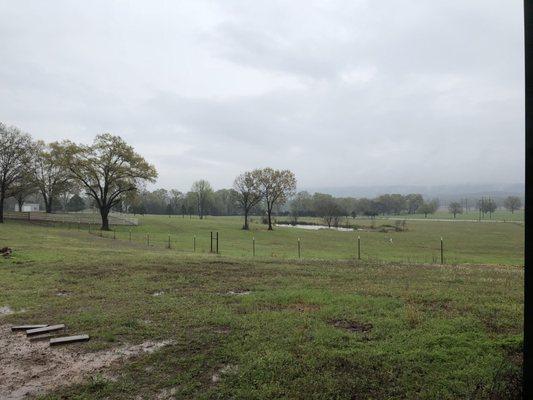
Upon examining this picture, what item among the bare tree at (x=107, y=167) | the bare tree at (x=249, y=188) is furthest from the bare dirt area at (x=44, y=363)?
the bare tree at (x=249, y=188)

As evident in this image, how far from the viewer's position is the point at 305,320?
7188mm

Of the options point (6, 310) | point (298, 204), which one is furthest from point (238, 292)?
point (298, 204)

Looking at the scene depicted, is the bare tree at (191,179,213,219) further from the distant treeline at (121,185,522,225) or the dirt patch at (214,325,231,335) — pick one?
the dirt patch at (214,325,231,335)

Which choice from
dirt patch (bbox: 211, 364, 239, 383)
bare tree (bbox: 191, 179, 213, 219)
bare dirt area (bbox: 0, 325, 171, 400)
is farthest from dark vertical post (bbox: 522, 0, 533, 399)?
bare tree (bbox: 191, 179, 213, 219)

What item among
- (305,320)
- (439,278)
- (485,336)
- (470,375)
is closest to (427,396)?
(470,375)

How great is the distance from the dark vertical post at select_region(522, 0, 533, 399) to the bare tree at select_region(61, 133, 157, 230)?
5075 cm

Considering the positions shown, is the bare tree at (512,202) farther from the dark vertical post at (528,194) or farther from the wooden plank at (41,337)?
the wooden plank at (41,337)

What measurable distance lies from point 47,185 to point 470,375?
228ft

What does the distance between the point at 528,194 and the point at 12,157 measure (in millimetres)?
58727

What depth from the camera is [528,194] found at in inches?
149

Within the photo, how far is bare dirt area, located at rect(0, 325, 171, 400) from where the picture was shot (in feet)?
16.3

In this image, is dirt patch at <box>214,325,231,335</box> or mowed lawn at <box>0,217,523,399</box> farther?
dirt patch at <box>214,325,231,335</box>

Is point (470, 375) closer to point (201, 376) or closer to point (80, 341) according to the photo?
point (201, 376)

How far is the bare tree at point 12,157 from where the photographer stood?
49.8 metres
